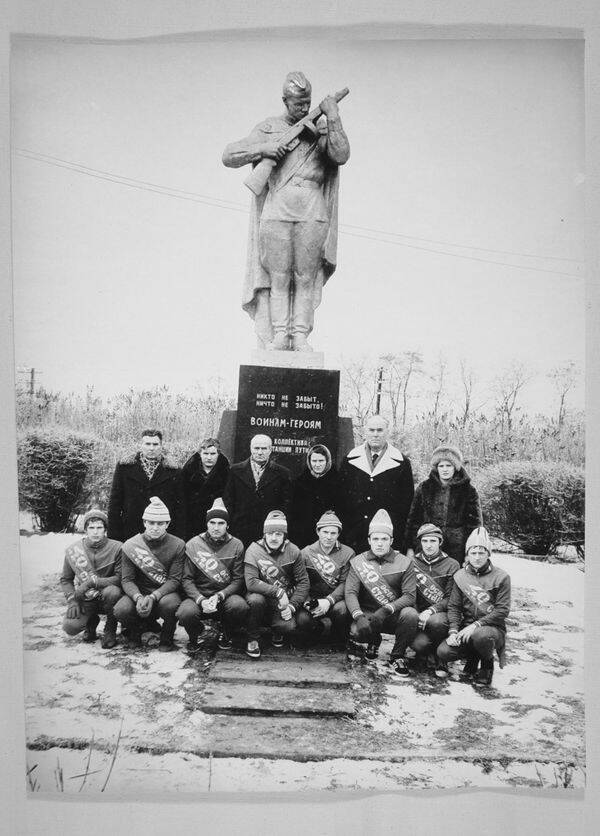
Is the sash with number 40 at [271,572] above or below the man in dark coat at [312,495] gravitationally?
below

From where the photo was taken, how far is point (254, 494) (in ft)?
13.2

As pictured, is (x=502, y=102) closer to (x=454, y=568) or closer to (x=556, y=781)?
(x=454, y=568)

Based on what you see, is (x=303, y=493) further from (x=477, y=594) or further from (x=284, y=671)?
(x=477, y=594)

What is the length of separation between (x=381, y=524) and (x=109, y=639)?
160 cm

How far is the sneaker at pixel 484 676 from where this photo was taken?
3.89 metres

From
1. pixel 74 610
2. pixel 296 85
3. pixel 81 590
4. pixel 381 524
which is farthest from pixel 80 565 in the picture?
pixel 296 85

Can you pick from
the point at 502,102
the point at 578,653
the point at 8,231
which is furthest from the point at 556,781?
the point at 8,231

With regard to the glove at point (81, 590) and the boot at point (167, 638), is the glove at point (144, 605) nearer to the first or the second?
the boot at point (167, 638)

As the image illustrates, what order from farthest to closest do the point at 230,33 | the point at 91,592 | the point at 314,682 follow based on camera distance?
the point at 230,33 → the point at 91,592 → the point at 314,682

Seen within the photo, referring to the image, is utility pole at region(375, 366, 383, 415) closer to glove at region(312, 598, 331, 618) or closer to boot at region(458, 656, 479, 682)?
glove at region(312, 598, 331, 618)

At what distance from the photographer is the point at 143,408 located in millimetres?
4555

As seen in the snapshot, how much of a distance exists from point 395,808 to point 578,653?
131 cm

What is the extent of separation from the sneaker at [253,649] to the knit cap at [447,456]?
1.38 metres

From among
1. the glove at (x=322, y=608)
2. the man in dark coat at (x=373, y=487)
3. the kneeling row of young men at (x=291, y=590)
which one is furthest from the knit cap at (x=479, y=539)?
the glove at (x=322, y=608)
